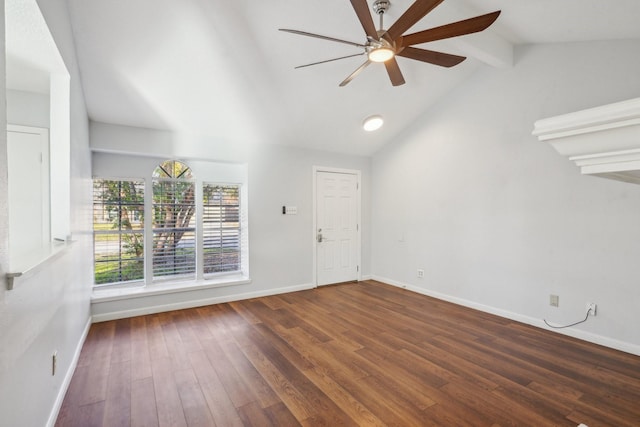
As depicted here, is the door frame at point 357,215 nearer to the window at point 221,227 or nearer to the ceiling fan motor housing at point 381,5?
the window at point 221,227

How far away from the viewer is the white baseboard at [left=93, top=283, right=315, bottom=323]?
3684 millimetres

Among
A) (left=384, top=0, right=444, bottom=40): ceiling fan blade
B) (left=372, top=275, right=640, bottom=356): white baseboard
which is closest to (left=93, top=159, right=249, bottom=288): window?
(left=372, top=275, right=640, bottom=356): white baseboard

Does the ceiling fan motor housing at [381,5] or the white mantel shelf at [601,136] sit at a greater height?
the ceiling fan motor housing at [381,5]

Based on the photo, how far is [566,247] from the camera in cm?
325

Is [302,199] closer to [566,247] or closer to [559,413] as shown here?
[566,247]

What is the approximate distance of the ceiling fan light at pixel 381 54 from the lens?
2.36 m

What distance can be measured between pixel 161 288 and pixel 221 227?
3.63ft

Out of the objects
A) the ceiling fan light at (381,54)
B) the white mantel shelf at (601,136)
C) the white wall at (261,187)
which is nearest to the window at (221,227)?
the white wall at (261,187)

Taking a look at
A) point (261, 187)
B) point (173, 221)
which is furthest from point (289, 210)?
point (173, 221)

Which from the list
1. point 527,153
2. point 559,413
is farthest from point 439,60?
point 559,413

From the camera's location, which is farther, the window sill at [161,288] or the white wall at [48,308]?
the window sill at [161,288]

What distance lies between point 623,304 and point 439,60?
281 cm

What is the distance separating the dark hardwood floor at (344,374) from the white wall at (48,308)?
1.12 ft

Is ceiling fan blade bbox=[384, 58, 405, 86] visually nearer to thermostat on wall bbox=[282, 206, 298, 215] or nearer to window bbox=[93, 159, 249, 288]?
thermostat on wall bbox=[282, 206, 298, 215]
